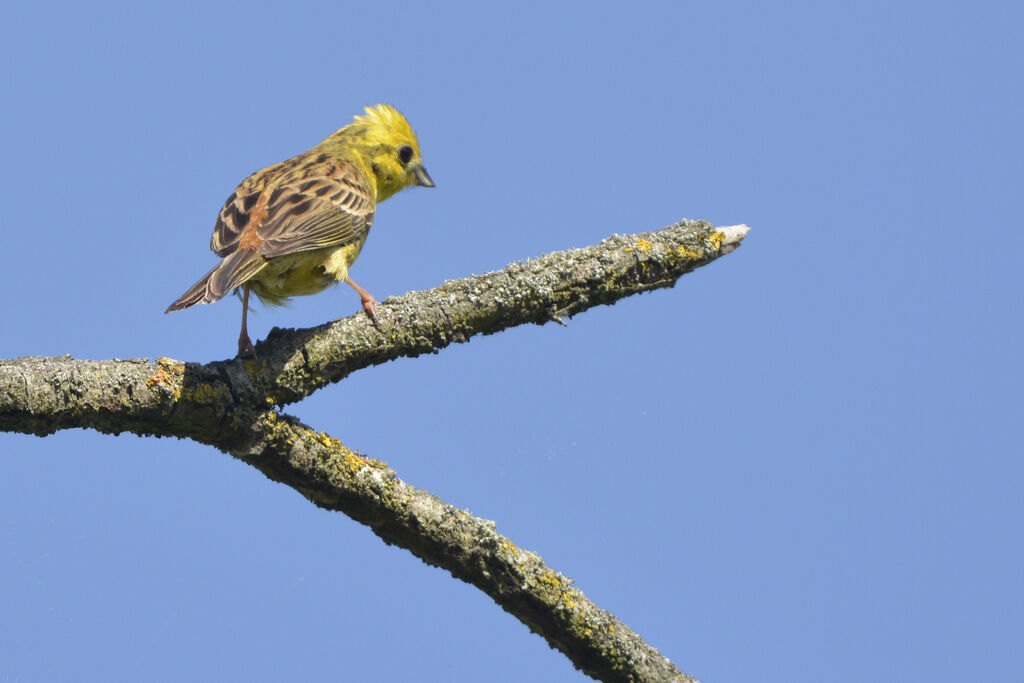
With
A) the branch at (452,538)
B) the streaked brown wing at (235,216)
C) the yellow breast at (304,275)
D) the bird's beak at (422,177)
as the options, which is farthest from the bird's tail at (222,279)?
the bird's beak at (422,177)

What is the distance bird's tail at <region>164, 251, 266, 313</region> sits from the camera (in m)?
5.14

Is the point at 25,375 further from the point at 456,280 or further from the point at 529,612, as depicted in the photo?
the point at 529,612

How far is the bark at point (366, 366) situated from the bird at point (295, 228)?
0.75ft

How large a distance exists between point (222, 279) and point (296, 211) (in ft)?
3.71

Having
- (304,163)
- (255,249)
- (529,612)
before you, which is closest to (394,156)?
(304,163)

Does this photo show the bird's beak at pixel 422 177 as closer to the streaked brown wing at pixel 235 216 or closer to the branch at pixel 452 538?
the streaked brown wing at pixel 235 216

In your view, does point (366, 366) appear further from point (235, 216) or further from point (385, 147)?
point (385, 147)

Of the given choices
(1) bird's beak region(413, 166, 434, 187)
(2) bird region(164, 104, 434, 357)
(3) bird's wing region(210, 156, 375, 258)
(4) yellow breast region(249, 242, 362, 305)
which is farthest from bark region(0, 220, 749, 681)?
(1) bird's beak region(413, 166, 434, 187)

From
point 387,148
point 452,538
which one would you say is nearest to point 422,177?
point 387,148

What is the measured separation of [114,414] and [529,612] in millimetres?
2226

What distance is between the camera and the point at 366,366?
507cm

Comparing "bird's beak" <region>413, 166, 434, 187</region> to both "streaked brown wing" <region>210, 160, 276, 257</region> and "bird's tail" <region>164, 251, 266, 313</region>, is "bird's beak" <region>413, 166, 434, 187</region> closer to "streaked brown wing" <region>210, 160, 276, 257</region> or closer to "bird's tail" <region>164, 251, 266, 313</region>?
"streaked brown wing" <region>210, 160, 276, 257</region>

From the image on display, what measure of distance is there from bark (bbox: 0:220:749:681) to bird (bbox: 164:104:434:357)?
0.75ft

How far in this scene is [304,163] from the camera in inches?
294
